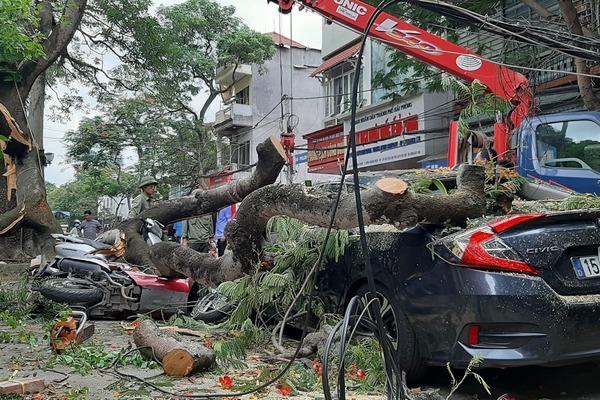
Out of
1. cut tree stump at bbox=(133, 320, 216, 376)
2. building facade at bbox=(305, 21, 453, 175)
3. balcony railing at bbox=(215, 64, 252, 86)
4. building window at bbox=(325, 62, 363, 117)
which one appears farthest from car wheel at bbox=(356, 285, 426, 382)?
balcony railing at bbox=(215, 64, 252, 86)

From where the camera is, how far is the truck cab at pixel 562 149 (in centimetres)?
645

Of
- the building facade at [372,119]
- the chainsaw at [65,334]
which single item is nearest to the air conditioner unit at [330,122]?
the building facade at [372,119]

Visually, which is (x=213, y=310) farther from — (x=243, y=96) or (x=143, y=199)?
(x=243, y=96)

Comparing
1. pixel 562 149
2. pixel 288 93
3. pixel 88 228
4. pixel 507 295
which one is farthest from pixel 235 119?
pixel 507 295

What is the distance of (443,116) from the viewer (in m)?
13.8

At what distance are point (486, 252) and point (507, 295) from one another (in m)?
0.26

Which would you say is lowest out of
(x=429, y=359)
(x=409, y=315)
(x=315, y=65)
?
(x=429, y=359)

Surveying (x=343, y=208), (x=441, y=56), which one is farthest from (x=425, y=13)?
(x=343, y=208)

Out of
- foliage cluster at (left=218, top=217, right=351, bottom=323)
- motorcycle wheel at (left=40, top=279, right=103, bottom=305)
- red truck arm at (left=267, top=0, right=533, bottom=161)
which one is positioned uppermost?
red truck arm at (left=267, top=0, right=533, bottom=161)

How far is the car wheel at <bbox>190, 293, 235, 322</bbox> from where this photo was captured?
5559 mm

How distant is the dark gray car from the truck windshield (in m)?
3.91

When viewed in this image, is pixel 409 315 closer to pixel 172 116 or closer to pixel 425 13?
pixel 425 13

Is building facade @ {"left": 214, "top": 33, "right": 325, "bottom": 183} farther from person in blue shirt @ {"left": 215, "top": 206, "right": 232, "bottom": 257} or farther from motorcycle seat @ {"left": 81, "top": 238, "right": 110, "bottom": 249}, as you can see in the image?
motorcycle seat @ {"left": 81, "top": 238, "right": 110, "bottom": 249}

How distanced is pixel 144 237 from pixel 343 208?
4.25 meters
